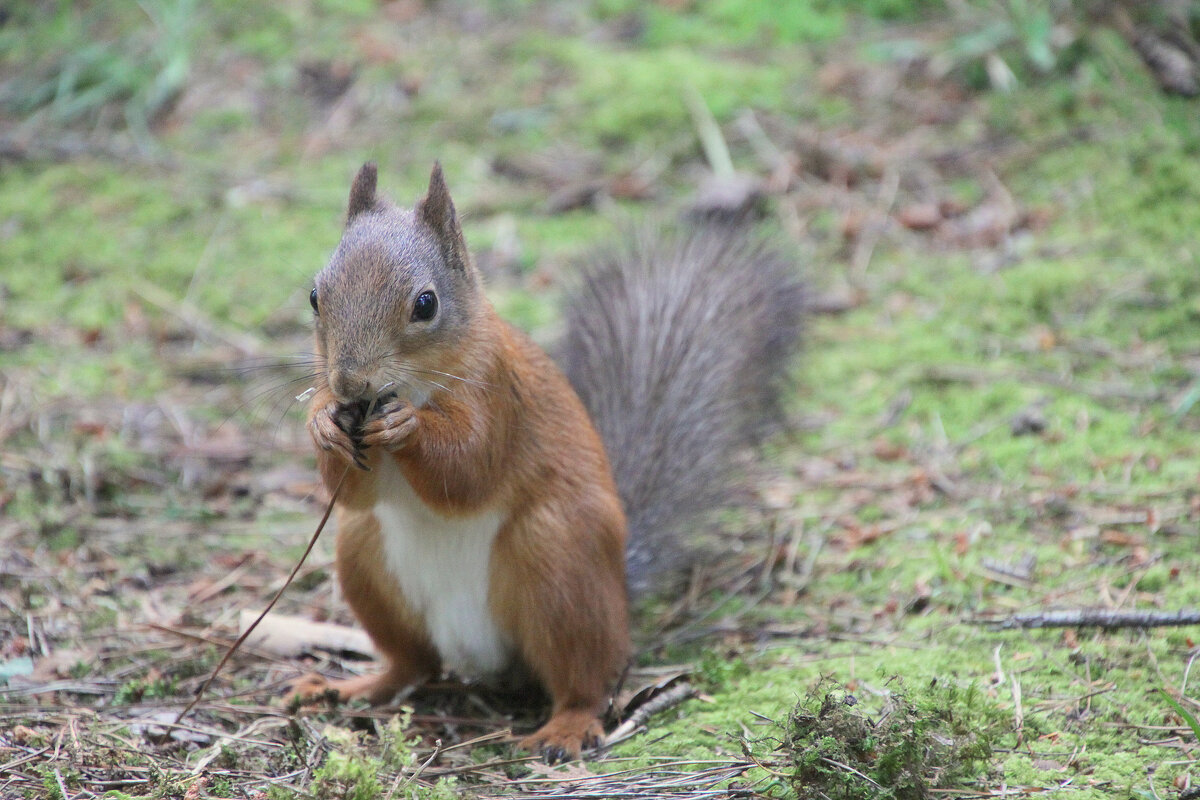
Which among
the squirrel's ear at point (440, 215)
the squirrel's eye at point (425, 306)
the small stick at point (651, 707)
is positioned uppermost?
the squirrel's ear at point (440, 215)

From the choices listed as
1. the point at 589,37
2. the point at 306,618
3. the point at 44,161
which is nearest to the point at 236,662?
the point at 306,618

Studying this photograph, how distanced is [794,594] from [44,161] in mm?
4110

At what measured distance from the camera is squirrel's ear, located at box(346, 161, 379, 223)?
7.68 ft

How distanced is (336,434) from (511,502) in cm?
42

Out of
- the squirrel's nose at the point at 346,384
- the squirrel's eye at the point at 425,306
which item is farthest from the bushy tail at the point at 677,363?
the squirrel's nose at the point at 346,384

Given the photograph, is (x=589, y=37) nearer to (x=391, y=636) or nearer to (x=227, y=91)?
(x=227, y=91)

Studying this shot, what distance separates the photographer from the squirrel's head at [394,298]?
6.79 ft

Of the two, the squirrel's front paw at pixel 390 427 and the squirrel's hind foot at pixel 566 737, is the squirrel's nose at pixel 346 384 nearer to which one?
the squirrel's front paw at pixel 390 427

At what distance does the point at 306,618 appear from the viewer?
9.48 ft

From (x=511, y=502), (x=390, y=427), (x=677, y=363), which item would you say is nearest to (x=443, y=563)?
(x=511, y=502)

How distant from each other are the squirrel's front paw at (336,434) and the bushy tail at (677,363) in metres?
0.89

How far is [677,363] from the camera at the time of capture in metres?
2.97

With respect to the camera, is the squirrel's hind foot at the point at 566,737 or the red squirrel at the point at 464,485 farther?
the squirrel's hind foot at the point at 566,737

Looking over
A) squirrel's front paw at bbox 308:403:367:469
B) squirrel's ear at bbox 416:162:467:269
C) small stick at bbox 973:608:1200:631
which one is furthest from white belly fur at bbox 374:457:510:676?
small stick at bbox 973:608:1200:631
